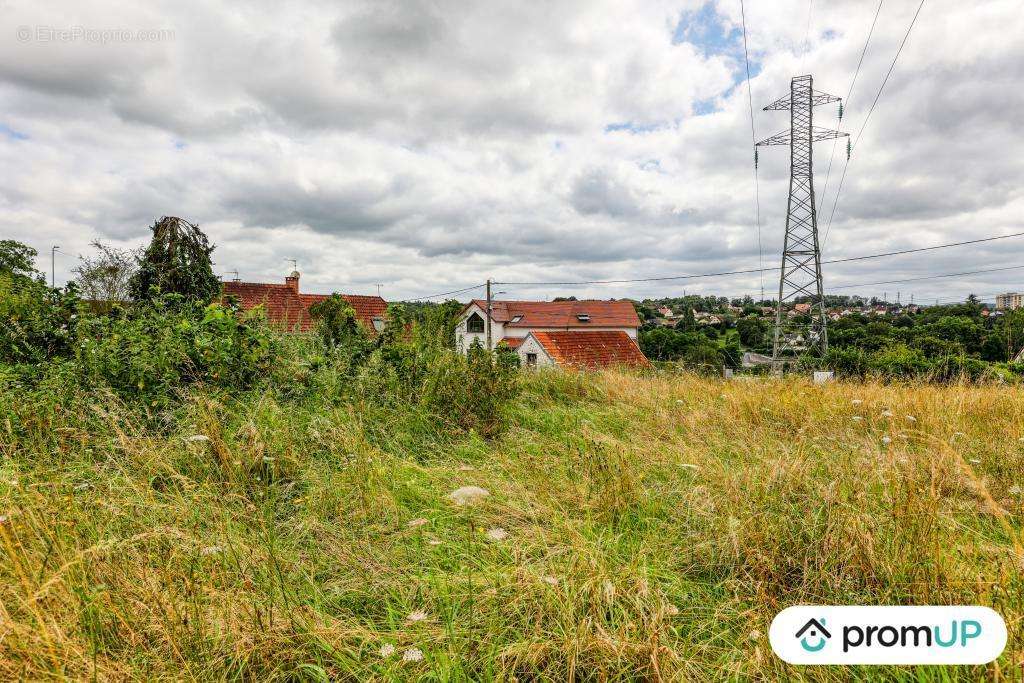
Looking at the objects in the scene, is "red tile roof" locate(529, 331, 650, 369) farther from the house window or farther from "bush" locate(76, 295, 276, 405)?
"bush" locate(76, 295, 276, 405)

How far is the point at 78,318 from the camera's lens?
4.60 metres

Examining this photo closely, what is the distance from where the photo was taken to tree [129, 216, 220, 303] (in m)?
7.23

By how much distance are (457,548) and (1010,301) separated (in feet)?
101

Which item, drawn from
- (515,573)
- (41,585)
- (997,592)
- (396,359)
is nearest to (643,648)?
(515,573)

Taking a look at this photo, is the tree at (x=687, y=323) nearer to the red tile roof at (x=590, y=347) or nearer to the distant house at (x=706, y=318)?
the distant house at (x=706, y=318)

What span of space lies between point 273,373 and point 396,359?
123cm

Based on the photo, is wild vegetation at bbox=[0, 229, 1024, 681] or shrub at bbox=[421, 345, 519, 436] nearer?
wild vegetation at bbox=[0, 229, 1024, 681]

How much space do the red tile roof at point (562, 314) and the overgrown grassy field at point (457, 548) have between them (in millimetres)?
36639

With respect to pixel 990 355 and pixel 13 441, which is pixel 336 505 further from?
pixel 990 355

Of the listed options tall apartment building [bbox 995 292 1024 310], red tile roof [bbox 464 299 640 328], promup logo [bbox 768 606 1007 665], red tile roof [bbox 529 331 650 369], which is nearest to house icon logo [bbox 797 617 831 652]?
promup logo [bbox 768 606 1007 665]

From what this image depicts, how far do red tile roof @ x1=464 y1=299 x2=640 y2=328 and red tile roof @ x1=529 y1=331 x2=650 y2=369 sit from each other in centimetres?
1476

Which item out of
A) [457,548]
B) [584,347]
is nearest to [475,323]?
[584,347]

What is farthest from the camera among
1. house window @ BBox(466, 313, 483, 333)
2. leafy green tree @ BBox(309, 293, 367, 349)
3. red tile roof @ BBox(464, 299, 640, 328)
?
red tile roof @ BBox(464, 299, 640, 328)

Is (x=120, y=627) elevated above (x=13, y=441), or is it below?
below
